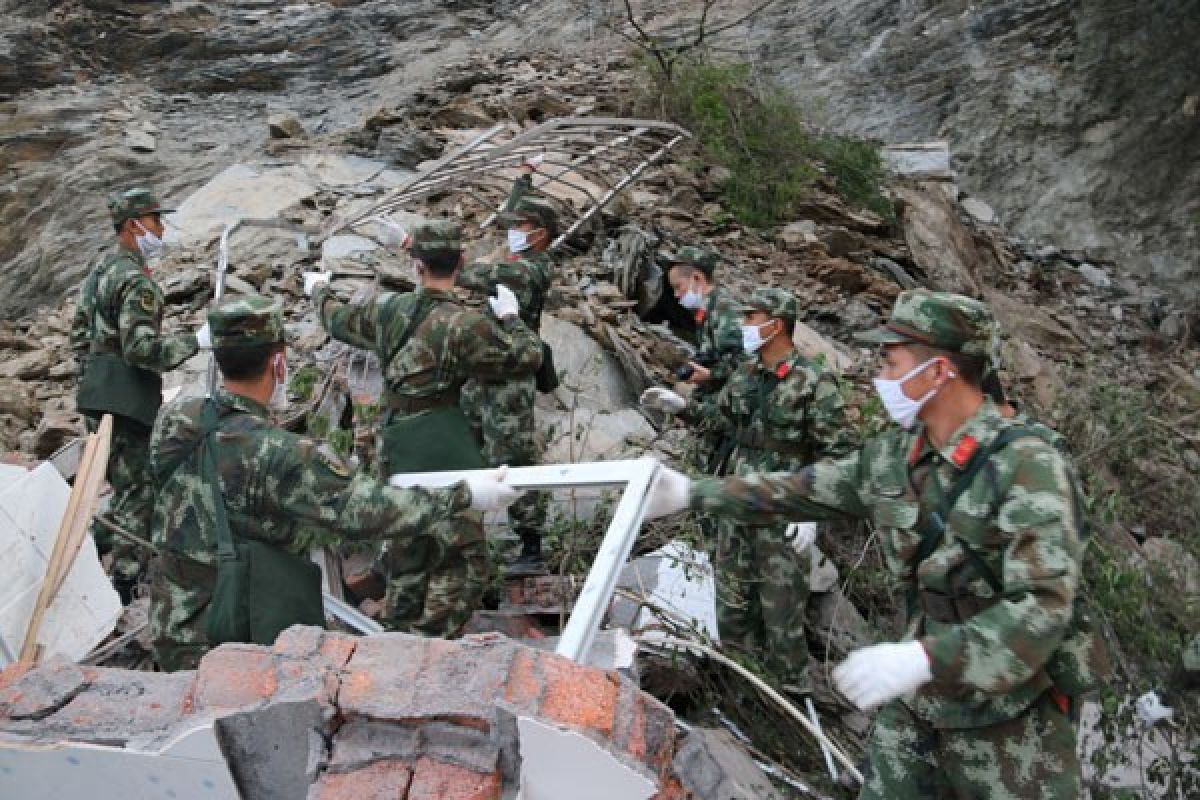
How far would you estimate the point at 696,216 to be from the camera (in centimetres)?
877

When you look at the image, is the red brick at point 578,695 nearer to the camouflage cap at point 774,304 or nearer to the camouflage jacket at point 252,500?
the camouflage jacket at point 252,500

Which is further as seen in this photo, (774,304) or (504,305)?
(504,305)

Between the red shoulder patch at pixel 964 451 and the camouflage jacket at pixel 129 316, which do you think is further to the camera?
the camouflage jacket at pixel 129 316

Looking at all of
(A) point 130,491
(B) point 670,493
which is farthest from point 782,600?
(A) point 130,491

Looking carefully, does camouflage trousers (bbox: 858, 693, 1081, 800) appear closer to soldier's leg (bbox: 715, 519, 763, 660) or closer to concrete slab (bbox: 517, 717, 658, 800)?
concrete slab (bbox: 517, 717, 658, 800)

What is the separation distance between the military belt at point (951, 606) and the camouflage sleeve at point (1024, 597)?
6cm

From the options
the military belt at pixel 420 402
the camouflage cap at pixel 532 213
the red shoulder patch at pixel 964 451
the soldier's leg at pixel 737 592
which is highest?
the red shoulder patch at pixel 964 451

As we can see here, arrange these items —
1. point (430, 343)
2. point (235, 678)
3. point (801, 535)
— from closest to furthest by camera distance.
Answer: point (235, 678) < point (430, 343) < point (801, 535)

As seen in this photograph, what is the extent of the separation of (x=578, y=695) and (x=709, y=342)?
10.5ft

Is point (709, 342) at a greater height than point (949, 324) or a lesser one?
lesser

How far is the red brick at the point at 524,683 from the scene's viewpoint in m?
2.04

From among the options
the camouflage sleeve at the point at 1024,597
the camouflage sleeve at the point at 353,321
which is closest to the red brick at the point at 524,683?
the camouflage sleeve at the point at 1024,597

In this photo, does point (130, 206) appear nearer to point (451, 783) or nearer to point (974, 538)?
point (451, 783)

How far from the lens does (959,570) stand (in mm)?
2322
